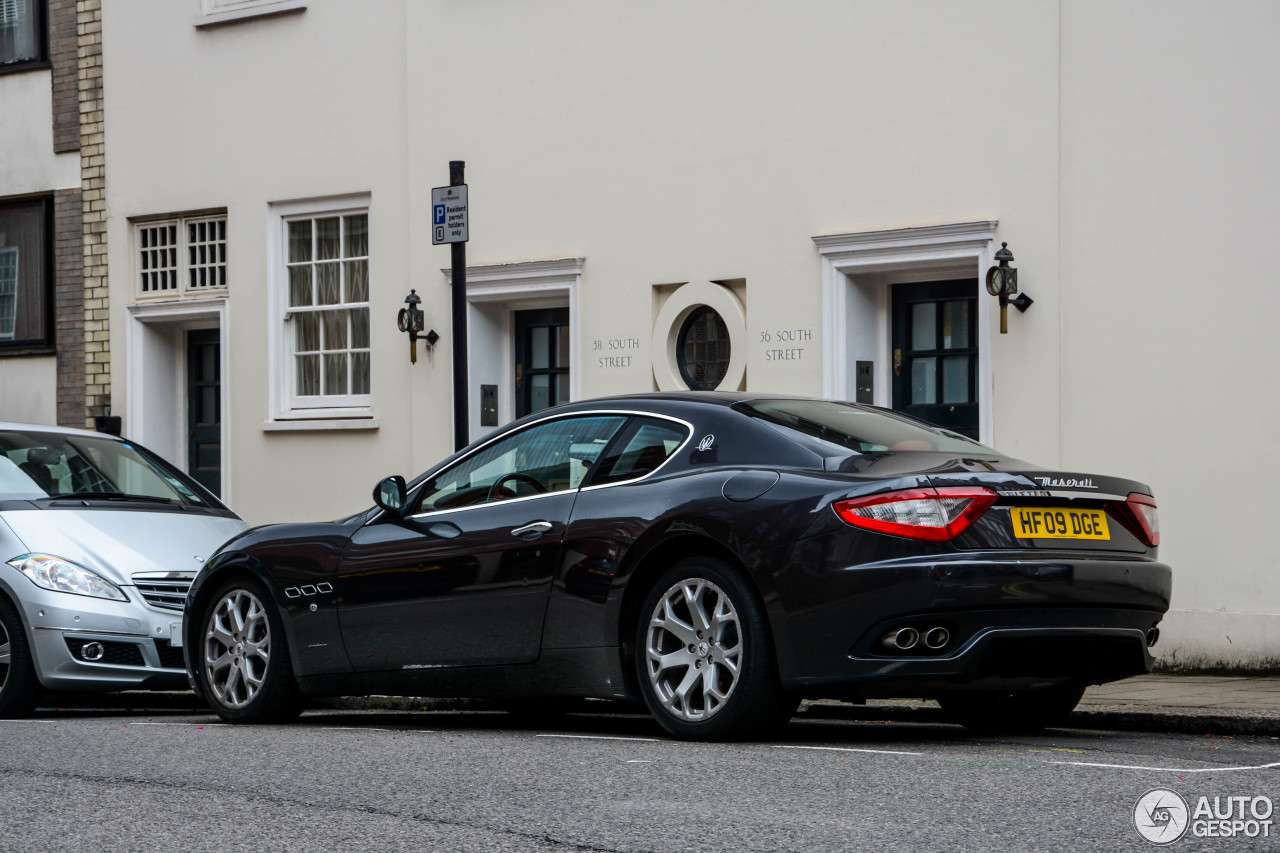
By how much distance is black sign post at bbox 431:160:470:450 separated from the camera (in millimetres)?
11172

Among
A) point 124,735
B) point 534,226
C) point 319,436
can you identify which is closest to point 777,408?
point 124,735

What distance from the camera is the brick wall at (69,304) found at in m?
17.0

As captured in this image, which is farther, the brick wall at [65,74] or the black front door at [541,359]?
the brick wall at [65,74]

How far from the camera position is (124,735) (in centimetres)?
761

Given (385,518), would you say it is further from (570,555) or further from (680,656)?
(680,656)

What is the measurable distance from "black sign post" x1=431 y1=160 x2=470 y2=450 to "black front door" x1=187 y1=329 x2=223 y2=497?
19.7ft

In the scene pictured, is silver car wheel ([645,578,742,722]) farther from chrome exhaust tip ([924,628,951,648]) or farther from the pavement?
the pavement

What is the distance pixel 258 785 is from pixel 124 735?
82.3 inches

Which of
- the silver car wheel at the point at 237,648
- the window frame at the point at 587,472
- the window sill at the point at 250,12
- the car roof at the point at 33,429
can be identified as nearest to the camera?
the window frame at the point at 587,472

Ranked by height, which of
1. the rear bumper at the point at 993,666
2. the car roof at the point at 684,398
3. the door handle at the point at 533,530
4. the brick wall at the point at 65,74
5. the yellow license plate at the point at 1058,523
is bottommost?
the rear bumper at the point at 993,666

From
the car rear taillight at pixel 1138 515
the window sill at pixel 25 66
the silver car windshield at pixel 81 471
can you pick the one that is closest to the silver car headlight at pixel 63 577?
the silver car windshield at pixel 81 471

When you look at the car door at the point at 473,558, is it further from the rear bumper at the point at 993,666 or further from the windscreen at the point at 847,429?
the rear bumper at the point at 993,666

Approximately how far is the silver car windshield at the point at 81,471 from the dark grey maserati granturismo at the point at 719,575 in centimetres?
240

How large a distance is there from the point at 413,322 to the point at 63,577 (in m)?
5.55
